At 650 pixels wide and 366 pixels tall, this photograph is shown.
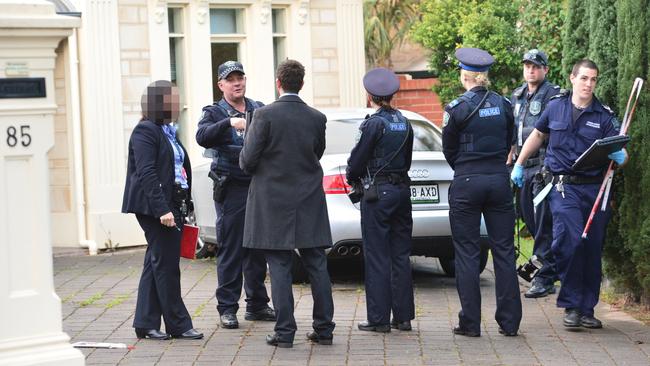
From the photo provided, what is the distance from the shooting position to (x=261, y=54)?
15242 mm

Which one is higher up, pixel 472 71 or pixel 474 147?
pixel 472 71

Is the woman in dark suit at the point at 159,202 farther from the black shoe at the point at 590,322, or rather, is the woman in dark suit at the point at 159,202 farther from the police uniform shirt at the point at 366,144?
the black shoe at the point at 590,322

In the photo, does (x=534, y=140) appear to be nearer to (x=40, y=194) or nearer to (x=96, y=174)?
(x=40, y=194)

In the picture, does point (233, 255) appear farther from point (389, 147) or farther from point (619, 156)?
point (619, 156)

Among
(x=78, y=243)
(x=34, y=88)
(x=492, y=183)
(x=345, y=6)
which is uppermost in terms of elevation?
(x=345, y=6)

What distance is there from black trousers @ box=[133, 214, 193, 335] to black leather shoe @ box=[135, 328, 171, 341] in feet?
0.10

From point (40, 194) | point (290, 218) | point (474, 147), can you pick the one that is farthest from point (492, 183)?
point (40, 194)

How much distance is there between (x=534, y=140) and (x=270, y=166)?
2.23 m

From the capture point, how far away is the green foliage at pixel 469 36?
570 inches

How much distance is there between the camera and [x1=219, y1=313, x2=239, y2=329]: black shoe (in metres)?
8.86

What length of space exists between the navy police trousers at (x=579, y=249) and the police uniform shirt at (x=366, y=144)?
1253 mm

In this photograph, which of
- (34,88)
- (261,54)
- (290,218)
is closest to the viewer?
(34,88)

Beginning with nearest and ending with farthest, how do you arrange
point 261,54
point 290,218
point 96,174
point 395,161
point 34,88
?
point 34,88 → point 290,218 → point 395,161 → point 96,174 → point 261,54

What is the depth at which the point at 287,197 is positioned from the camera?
809 centimetres
